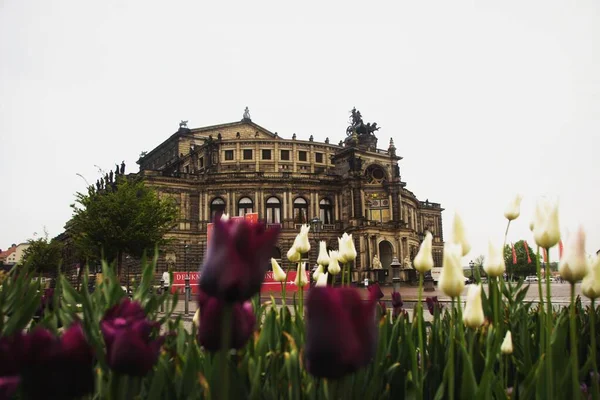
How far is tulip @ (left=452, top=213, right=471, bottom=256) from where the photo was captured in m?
2.14

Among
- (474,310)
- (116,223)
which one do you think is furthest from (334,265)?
(116,223)

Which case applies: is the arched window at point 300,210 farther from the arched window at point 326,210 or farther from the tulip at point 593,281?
the tulip at point 593,281

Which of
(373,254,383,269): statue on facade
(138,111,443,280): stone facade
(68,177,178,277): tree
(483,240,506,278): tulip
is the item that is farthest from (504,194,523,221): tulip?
(373,254,383,269): statue on facade

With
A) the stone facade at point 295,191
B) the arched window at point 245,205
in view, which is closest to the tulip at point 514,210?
the stone facade at point 295,191

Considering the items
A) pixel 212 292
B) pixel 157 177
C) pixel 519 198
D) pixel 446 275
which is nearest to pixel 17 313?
pixel 212 292

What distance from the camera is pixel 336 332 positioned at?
106 centimetres

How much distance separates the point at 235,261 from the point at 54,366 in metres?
0.43

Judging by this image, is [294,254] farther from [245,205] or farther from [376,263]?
[245,205]

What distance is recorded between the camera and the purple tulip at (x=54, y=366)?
3.36 ft

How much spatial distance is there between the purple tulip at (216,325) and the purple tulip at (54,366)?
34 cm

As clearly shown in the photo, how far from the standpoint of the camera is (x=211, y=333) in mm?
1350

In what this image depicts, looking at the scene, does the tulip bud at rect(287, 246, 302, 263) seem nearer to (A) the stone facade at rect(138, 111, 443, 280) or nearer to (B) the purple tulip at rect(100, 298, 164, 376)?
(B) the purple tulip at rect(100, 298, 164, 376)

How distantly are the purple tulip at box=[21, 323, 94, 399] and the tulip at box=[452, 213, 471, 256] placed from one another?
157 cm

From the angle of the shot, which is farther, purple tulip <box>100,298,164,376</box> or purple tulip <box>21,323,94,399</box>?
purple tulip <box>100,298,164,376</box>
